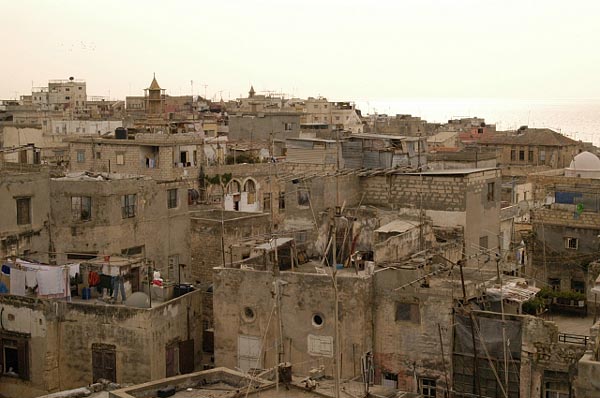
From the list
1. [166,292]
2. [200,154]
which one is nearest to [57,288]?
[166,292]

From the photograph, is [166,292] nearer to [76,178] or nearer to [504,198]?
[76,178]

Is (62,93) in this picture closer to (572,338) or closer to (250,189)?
(250,189)

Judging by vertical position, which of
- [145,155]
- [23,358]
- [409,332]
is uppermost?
[145,155]

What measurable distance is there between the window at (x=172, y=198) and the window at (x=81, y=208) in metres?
3.37

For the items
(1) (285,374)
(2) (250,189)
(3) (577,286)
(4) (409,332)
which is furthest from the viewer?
(2) (250,189)

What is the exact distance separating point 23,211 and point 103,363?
6835 millimetres

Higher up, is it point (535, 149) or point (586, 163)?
point (586, 163)

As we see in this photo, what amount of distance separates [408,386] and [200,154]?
981 inches

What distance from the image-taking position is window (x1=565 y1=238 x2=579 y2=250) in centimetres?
3050

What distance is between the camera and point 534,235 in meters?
31.3

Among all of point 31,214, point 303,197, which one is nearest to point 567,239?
point 303,197

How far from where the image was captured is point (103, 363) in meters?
24.4

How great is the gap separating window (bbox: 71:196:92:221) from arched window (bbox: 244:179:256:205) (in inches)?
660

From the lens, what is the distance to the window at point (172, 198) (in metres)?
32.5
